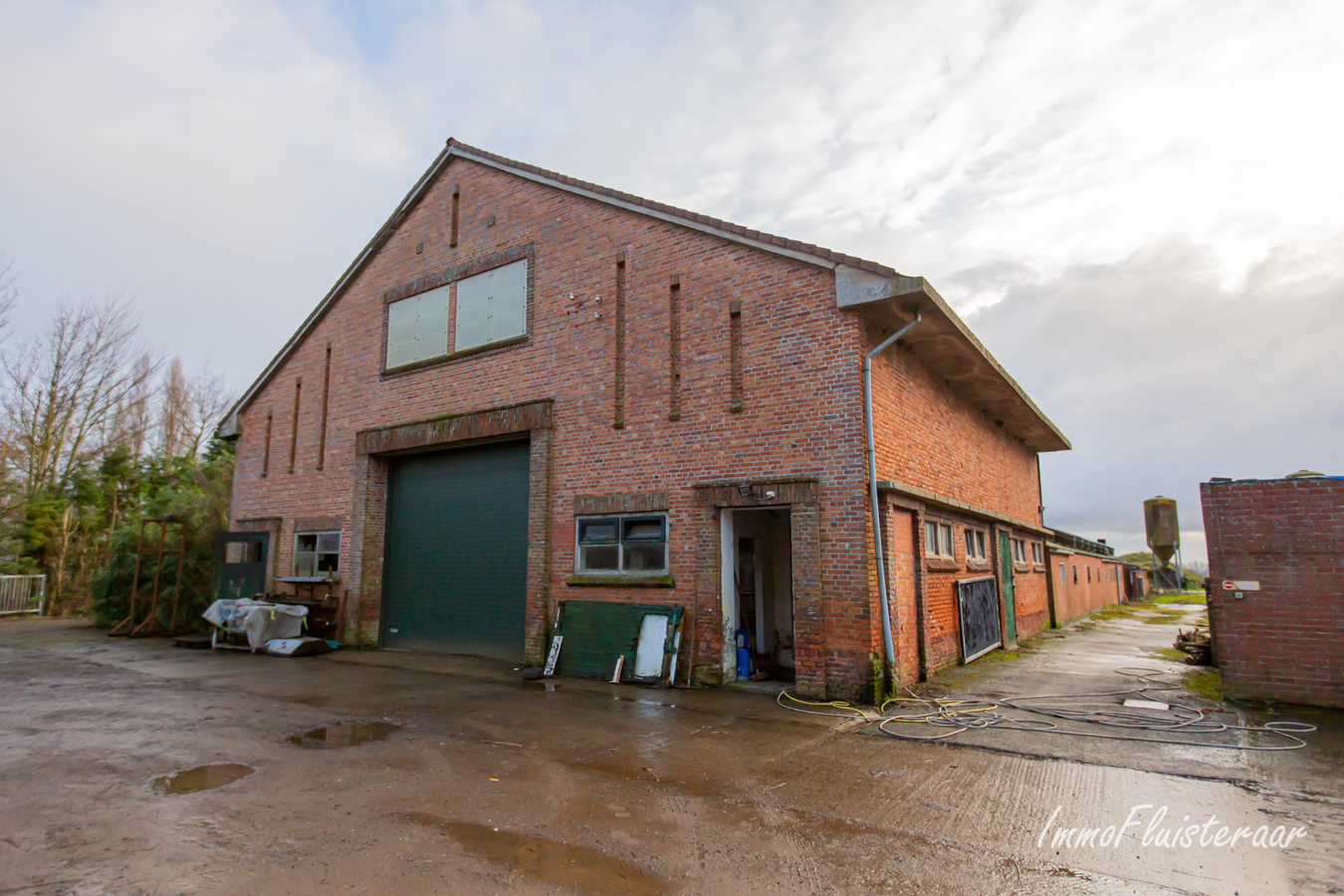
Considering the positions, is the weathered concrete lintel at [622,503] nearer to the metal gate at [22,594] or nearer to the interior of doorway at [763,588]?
the interior of doorway at [763,588]

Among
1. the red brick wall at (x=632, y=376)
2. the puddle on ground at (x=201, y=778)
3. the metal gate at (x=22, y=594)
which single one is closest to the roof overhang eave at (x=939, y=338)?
the red brick wall at (x=632, y=376)

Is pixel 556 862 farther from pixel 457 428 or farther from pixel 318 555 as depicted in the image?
pixel 318 555

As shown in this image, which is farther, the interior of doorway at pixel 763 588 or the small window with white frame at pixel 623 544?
the small window with white frame at pixel 623 544

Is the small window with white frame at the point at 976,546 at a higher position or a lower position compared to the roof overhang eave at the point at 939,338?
lower

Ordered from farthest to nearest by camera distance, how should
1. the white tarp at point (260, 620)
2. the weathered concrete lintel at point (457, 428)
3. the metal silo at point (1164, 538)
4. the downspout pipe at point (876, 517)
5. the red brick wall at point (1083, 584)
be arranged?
the metal silo at point (1164, 538)
the red brick wall at point (1083, 584)
the white tarp at point (260, 620)
the weathered concrete lintel at point (457, 428)
the downspout pipe at point (876, 517)

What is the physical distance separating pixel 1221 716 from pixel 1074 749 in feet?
7.93

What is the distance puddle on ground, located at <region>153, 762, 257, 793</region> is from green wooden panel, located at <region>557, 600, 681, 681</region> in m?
5.16

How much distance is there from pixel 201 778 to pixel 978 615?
11.2 meters

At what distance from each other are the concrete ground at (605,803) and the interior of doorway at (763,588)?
7.13 feet

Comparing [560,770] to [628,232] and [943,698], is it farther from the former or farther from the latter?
[628,232]

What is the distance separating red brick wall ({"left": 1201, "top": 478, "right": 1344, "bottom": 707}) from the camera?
7.47 meters

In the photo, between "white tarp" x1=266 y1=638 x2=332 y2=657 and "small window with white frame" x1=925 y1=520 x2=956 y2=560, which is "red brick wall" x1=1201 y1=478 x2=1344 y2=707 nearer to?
"small window with white frame" x1=925 y1=520 x2=956 y2=560

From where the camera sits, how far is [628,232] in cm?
1147

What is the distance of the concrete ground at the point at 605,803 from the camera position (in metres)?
3.78
